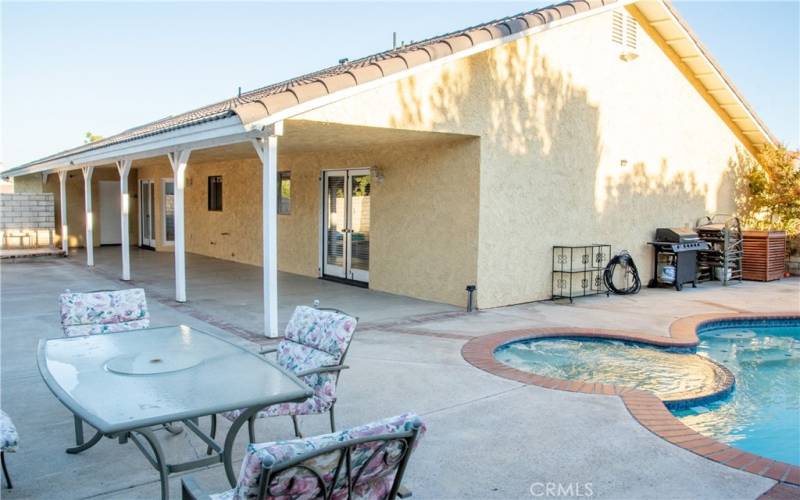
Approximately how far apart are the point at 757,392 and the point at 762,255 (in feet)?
29.2

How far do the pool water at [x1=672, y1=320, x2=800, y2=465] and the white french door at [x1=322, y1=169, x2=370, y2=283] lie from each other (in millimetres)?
6225

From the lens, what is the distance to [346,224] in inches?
487

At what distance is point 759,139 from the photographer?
1516 cm

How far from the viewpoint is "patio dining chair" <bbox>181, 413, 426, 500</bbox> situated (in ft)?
6.87

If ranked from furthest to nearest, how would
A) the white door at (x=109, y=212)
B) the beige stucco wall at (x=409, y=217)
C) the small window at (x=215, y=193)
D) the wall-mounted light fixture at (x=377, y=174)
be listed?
the white door at (x=109, y=212) < the small window at (x=215, y=193) < the wall-mounted light fixture at (x=377, y=174) < the beige stucco wall at (x=409, y=217)

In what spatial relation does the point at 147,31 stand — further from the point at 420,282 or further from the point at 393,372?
the point at 393,372

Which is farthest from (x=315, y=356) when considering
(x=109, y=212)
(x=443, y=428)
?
(x=109, y=212)

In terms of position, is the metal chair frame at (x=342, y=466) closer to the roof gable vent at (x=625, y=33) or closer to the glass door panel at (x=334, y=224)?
the glass door panel at (x=334, y=224)

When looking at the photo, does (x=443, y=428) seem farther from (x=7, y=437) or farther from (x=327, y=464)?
(x=7, y=437)

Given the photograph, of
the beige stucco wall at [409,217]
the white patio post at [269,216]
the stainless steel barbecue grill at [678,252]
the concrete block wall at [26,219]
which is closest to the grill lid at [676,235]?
the stainless steel barbecue grill at [678,252]

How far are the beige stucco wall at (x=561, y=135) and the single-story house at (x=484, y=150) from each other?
3 centimetres

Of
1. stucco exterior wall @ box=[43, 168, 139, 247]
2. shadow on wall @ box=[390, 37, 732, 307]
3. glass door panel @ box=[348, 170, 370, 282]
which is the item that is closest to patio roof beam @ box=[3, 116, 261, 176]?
shadow on wall @ box=[390, 37, 732, 307]

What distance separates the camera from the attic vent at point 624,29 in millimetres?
11477

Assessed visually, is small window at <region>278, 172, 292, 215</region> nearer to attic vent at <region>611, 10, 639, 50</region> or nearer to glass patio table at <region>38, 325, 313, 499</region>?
attic vent at <region>611, 10, 639, 50</region>
